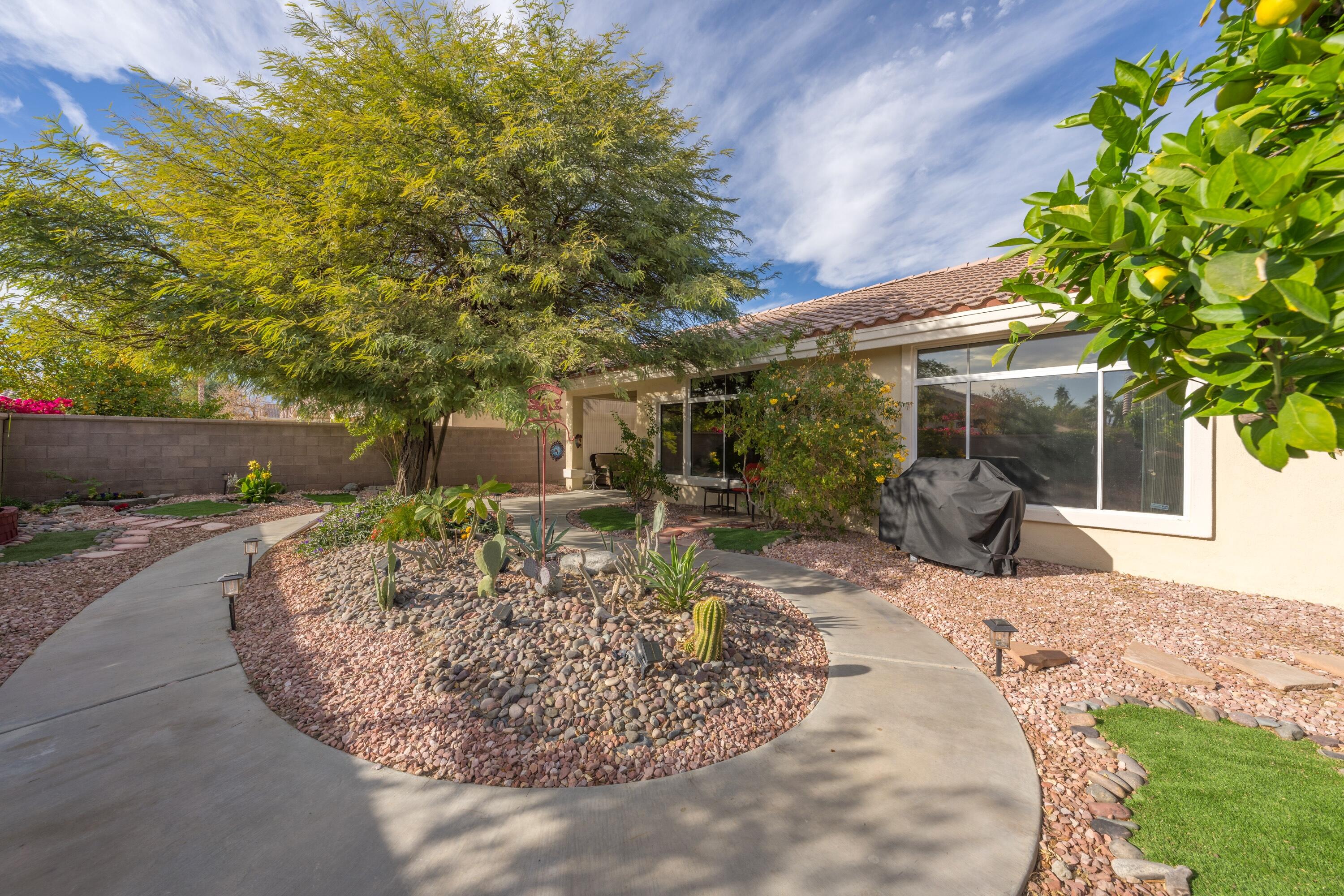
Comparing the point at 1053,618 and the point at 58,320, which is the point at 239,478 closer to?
the point at 58,320

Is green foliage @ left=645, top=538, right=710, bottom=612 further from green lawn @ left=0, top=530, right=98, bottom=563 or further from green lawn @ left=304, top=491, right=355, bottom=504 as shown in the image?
green lawn @ left=304, top=491, right=355, bottom=504

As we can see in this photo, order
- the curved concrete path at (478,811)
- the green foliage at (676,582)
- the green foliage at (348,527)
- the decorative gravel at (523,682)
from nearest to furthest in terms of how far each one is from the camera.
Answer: the curved concrete path at (478,811), the decorative gravel at (523,682), the green foliage at (676,582), the green foliage at (348,527)

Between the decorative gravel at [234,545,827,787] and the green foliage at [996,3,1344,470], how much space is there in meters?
2.57

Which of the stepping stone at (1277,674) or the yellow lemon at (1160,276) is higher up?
the yellow lemon at (1160,276)

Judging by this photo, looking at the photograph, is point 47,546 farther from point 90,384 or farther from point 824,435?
point 824,435

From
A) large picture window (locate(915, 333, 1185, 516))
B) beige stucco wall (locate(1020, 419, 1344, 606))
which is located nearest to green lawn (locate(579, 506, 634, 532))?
large picture window (locate(915, 333, 1185, 516))

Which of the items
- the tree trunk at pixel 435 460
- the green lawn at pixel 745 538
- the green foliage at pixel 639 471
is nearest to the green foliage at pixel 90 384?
the tree trunk at pixel 435 460

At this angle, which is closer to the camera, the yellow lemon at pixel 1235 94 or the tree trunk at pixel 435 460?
the yellow lemon at pixel 1235 94

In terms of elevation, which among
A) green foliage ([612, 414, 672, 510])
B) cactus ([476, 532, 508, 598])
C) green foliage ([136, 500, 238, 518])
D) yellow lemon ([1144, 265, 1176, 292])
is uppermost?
yellow lemon ([1144, 265, 1176, 292])

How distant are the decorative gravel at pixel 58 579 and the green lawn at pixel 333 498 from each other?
7.08 feet

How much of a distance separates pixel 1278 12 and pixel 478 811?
141 inches

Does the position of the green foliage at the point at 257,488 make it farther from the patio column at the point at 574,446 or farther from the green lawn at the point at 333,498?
the patio column at the point at 574,446

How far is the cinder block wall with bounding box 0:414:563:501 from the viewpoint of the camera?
30.3ft

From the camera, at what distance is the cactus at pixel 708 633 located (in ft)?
11.3
